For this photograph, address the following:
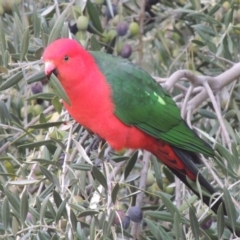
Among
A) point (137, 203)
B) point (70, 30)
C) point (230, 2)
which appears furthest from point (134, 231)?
point (230, 2)

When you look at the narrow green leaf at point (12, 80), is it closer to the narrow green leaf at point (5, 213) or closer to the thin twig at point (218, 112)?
the narrow green leaf at point (5, 213)

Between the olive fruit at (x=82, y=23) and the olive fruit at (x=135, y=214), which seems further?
the olive fruit at (x=82, y=23)

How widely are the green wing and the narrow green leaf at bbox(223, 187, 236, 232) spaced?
46 centimetres

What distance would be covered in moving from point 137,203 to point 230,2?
3.09ft

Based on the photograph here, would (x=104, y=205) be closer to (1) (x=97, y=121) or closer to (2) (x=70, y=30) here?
(1) (x=97, y=121)

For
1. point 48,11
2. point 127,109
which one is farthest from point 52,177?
point 48,11

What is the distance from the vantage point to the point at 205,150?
2.36 m

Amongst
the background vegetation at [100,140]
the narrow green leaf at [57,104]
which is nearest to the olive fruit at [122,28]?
the background vegetation at [100,140]

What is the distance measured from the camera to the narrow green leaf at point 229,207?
A: 6.34 ft

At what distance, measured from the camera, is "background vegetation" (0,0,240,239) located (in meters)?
1.94

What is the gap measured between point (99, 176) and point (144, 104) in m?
0.65

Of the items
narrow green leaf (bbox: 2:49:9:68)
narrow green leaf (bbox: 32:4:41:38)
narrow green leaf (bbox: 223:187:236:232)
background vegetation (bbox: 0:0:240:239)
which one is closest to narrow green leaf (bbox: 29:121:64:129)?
background vegetation (bbox: 0:0:240:239)

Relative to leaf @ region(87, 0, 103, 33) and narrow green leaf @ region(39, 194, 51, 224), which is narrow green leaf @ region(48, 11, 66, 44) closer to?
leaf @ region(87, 0, 103, 33)

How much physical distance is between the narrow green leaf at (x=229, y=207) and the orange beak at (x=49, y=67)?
65cm
